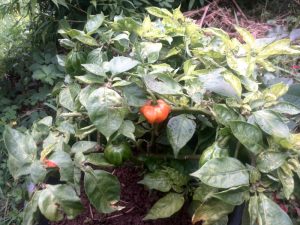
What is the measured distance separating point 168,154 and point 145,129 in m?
0.10

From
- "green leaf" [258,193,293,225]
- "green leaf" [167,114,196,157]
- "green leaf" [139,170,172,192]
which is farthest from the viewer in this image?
"green leaf" [139,170,172,192]

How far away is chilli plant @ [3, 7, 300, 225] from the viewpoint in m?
0.67

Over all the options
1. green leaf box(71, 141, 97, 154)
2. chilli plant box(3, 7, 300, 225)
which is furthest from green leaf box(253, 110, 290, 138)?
green leaf box(71, 141, 97, 154)

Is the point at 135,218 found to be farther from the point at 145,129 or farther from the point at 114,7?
the point at 114,7

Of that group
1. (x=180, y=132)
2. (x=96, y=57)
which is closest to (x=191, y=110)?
(x=180, y=132)

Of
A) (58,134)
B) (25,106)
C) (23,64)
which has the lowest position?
(25,106)

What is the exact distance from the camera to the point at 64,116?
0.86 metres

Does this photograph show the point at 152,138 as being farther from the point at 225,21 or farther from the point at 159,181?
the point at 225,21

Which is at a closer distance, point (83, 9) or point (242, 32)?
point (242, 32)

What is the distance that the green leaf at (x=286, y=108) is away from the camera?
712 millimetres

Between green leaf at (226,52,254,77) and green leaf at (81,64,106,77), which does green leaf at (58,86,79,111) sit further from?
green leaf at (226,52,254,77)

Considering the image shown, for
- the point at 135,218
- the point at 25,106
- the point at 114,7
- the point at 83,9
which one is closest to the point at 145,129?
the point at 135,218

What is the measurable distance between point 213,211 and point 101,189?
205mm

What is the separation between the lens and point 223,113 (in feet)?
2.31
